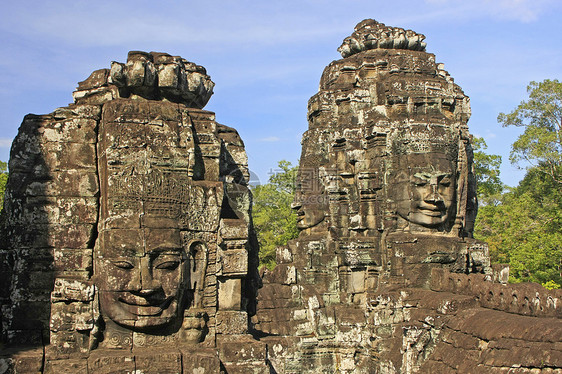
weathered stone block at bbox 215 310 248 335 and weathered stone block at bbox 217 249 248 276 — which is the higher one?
weathered stone block at bbox 217 249 248 276

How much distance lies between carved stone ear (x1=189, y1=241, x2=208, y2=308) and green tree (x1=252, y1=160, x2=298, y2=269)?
2086 centimetres

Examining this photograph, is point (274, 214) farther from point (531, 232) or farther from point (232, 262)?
point (232, 262)

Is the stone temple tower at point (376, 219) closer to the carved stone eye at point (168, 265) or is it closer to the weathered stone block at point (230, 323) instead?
the weathered stone block at point (230, 323)

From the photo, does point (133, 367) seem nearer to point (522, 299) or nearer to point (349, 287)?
point (522, 299)

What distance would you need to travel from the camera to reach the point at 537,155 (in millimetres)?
24188

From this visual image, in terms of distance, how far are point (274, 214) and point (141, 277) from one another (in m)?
24.5

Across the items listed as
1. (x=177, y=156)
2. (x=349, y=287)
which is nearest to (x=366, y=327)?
(x=349, y=287)

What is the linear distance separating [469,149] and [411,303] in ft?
14.1

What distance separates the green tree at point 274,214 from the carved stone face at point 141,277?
21.2 m

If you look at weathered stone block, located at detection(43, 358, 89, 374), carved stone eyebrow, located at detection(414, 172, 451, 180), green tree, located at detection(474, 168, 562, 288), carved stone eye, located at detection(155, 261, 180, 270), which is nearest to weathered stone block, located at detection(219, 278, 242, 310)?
carved stone eye, located at detection(155, 261, 180, 270)

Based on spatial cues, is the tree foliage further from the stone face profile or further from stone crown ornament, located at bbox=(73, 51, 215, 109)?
stone crown ornament, located at bbox=(73, 51, 215, 109)

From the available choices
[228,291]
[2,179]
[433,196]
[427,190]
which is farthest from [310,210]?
[2,179]

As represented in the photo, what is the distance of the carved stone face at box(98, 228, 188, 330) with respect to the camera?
7.28 meters

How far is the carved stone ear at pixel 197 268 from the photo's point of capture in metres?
7.72
